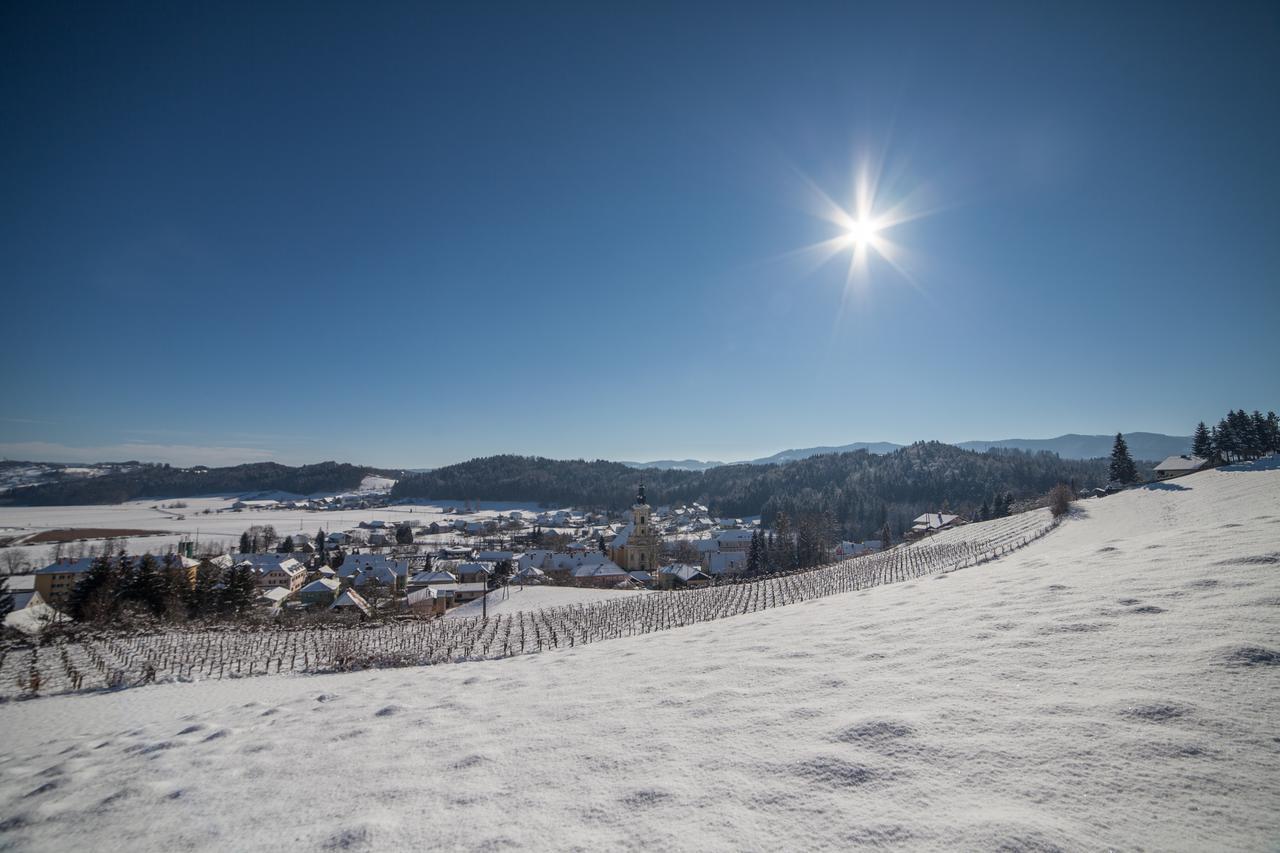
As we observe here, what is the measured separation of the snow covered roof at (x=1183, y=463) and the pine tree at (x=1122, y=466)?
355cm

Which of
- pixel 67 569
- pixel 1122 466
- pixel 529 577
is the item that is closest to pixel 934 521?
pixel 1122 466

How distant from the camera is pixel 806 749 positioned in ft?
12.6

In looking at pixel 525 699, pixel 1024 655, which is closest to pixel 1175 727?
pixel 1024 655

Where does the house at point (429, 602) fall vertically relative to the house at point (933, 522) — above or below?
below

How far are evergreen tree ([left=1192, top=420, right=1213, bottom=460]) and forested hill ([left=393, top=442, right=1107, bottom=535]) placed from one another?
15021 mm

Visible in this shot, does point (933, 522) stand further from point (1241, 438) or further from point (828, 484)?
point (828, 484)

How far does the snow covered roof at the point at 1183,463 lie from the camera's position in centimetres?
5347

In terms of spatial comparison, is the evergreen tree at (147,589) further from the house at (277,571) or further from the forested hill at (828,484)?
the forested hill at (828,484)

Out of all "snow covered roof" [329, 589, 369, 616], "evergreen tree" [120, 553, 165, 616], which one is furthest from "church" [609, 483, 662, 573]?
"evergreen tree" [120, 553, 165, 616]

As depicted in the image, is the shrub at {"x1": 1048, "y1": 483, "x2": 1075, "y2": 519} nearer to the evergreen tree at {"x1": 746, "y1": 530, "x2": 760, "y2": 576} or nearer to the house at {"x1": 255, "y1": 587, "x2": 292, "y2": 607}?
the evergreen tree at {"x1": 746, "y1": 530, "x2": 760, "y2": 576}

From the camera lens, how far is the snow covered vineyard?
1454 centimetres

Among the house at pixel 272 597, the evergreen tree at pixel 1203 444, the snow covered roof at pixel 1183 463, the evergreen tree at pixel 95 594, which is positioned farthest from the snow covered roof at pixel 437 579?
the evergreen tree at pixel 1203 444

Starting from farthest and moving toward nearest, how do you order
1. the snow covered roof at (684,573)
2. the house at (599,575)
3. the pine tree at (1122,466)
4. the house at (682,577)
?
the pine tree at (1122,466), the house at (599,575), the snow covered roof at (684,573), the house at (682,577)

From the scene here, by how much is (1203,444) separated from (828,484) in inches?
3117
